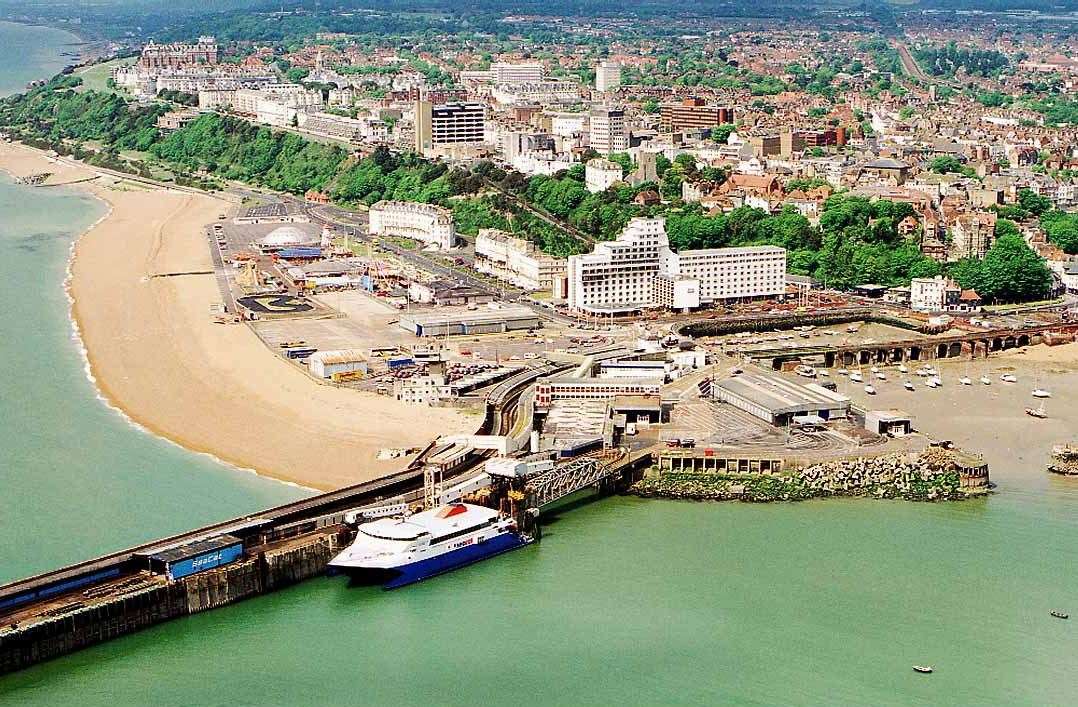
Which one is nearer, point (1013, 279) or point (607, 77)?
point (1013, 279)

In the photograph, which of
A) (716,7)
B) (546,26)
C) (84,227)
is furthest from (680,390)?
(716,7)

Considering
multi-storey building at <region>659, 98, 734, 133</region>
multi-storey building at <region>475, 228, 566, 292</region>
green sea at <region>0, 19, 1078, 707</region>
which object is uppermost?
multi-storey building at <region>659, 98, 734, 133</region>

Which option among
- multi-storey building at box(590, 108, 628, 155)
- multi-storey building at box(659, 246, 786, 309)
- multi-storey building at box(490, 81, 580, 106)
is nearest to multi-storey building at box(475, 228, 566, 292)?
multi-storey building at box(659, 246, 786, 309)

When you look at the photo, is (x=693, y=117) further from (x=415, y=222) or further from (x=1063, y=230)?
(x=1063, y=230)

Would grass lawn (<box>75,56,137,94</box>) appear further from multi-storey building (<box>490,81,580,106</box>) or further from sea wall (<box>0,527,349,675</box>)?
sea wall (<box>0,527,349,675</box>)

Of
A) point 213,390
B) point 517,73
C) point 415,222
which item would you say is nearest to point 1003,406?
point 213,390

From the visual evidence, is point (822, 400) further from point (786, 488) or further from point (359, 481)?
point (359, 481)
